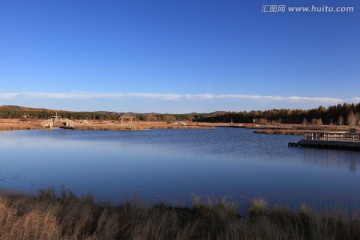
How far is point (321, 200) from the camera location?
37.3 ft

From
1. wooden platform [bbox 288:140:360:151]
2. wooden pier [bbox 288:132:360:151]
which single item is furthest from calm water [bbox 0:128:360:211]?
wooden pier [bbox 288:132:360:151]

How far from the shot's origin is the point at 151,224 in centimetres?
659

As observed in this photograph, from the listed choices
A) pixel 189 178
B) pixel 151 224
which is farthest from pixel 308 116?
pixel 151 224

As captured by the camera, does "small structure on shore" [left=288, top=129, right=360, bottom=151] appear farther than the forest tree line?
No

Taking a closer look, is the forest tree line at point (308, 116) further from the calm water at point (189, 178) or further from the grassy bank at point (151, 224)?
the grassy bank at point (151, 224)

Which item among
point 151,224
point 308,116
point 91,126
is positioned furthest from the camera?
point 308,116

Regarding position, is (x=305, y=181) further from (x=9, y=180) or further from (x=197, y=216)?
(x=9, y=180)

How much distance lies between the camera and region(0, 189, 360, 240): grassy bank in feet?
19.1

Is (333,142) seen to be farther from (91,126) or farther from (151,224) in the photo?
(91,126)

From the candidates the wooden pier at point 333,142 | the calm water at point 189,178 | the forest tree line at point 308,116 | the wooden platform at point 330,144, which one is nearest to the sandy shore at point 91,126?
the forest tree line at point 308,116

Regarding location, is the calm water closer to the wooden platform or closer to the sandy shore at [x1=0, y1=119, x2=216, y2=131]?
the wooden platform

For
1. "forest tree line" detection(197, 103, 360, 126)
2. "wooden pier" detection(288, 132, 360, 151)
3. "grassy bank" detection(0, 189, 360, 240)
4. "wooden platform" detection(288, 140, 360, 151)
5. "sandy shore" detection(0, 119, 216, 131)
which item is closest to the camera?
"grassy bank" detection(0, 189, 360, 240)

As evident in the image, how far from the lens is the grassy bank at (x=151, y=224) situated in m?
5.83

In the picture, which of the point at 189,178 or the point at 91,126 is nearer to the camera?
the point at 189,178
